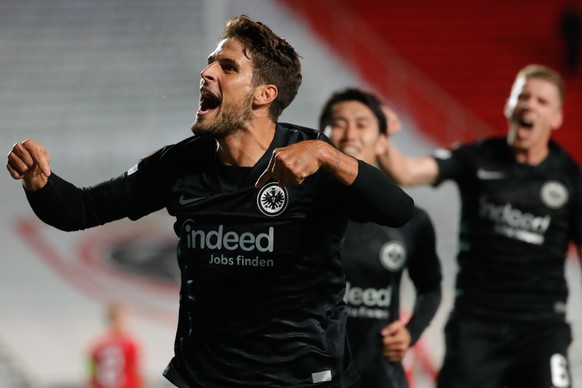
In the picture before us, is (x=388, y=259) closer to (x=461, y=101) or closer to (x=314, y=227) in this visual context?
(x=314, y=227)

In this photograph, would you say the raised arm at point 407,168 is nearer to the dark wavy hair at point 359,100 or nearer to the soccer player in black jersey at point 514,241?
the soccer player in black jersey at point 514,241

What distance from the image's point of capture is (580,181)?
6.57m

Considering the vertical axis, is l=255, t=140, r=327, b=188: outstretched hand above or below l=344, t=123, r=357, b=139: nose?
below

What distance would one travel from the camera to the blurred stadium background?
13.5 m

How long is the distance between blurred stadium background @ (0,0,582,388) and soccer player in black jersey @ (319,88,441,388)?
6.09 meters

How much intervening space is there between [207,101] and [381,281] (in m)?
1.81

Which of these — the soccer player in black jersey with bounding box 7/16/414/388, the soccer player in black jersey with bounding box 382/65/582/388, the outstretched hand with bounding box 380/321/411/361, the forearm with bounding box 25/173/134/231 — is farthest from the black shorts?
the forearm with bounding box 25/173/134/231

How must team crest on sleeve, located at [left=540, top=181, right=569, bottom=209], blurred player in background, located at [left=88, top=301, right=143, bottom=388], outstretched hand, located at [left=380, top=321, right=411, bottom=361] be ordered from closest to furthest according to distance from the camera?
outstretched hand, located at [left=380, top=321, right=411, bottom=361], team crest on sleeve, located at [left=540, top=181, right=569, bottom=209], blurred player in background, located at [left=88, top=301, right=143, bottom=388]

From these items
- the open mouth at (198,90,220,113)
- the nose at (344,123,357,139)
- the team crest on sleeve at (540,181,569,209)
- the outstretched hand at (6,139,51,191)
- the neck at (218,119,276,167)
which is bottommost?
the outstretched hand at (6,139,51,191)

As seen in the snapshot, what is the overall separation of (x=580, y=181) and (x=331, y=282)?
263 centimetres

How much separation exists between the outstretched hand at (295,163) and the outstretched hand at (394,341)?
190 cm

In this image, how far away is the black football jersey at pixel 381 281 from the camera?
5707 mm

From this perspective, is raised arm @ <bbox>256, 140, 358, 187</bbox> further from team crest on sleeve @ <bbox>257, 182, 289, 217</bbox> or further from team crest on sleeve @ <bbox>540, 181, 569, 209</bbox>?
team crest on sleeve @ <bbox>540, 181, 569, 209</bbox>

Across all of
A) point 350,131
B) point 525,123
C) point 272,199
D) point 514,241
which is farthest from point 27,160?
point 525,123
